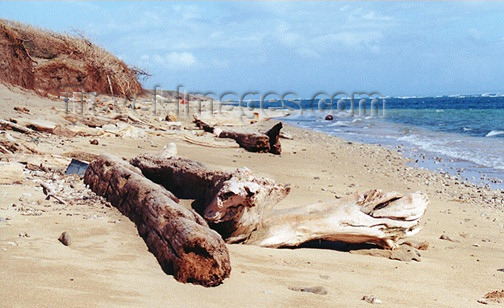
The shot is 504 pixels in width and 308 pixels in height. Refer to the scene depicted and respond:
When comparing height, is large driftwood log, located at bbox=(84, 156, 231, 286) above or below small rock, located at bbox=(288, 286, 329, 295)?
above

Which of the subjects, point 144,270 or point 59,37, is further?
point 59,37

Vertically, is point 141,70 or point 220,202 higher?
point 141,70

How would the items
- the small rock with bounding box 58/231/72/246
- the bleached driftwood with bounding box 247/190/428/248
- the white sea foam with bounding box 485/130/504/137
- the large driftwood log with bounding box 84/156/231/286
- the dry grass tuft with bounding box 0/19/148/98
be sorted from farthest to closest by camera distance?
the white sea foam with bounding box 485/130/504/137
the dry grass tuft with bounding box 0/19/148/98
the bleached driftwood with bounding box 247/190/428/248
the small rock with bounding box 58/231/72/246
the large driftwood log with bounding box 84/156/231/286

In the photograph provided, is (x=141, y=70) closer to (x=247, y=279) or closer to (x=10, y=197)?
(x=10, y=197)

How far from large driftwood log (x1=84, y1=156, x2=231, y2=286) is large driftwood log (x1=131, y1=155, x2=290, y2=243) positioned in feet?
1.73

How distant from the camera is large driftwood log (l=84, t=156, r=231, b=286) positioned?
12.9 feet

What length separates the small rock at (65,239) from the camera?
4.45 m

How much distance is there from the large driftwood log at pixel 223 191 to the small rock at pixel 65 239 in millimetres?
1244

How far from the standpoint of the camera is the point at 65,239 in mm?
4465

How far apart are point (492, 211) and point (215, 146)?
6485 mm

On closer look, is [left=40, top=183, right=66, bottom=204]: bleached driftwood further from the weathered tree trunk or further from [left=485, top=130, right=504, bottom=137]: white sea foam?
[left=485, top=130, right=504, bottom=137]: white sea foam

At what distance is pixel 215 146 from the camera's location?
13.2 metres

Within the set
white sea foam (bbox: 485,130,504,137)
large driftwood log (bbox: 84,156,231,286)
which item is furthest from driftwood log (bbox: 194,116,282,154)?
white sea foam (bbox: 485,130,504,137)

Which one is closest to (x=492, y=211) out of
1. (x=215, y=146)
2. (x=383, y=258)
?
(x=383, y=258)
